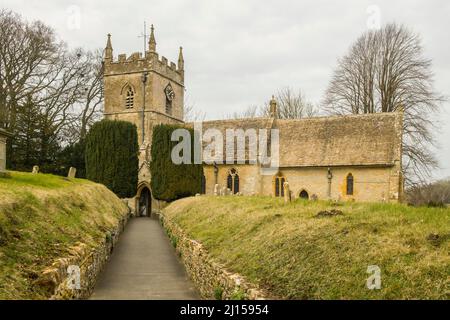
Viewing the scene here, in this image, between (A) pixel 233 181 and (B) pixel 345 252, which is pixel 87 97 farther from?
(B) pixel 345 252

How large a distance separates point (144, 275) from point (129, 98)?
2682 cm

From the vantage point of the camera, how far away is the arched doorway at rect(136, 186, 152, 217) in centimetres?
3416

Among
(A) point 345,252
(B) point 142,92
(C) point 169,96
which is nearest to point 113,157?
(B) point 142,92

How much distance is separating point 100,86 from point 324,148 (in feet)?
78.9

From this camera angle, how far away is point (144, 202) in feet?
115

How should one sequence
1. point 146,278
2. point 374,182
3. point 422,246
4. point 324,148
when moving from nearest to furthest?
point 422,246
point 146,278
point 374,182
point 324,148

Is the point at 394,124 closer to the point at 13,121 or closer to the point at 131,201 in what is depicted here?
the point at 131,201

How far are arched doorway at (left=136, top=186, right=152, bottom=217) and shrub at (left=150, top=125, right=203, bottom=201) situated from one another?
3592mm

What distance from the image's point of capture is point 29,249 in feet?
27.5

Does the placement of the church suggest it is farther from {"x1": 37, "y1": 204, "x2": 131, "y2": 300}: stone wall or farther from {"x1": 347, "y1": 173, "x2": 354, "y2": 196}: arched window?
{"x1": 37, "y1": 204, "x2": 131, "y2": 300}: stone wall

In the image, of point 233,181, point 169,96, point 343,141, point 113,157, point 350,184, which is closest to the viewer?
point 350,184

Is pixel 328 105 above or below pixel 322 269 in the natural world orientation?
above
